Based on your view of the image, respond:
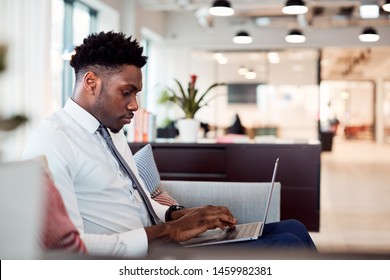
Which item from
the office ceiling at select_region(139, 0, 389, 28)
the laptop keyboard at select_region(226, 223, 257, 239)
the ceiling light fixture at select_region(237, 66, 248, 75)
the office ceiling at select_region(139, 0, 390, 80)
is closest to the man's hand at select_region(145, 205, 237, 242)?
the laptop keyboard at select_region(226, 223, 257, 239)

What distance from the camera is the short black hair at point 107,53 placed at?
1.37m

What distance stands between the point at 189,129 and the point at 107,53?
2868 millimetres

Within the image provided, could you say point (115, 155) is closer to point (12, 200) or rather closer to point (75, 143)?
point (75, 143)

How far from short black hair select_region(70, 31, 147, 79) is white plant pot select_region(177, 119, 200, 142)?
9.08 feet

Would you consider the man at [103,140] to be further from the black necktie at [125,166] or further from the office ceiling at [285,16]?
the office ceiling at [285,16]

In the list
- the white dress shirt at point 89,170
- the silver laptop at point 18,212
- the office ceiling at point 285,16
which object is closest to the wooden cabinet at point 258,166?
the white dress shirt at point 89,170

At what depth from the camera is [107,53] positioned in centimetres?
138

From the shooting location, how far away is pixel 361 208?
5586 mm

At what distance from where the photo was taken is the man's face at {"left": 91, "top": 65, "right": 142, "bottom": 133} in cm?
135

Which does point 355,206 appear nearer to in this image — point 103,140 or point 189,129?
point 189,129

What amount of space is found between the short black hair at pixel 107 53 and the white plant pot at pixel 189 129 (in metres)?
2.77

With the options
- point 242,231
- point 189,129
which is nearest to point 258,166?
point 189,129
